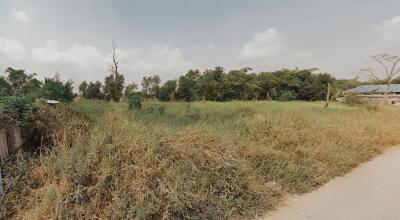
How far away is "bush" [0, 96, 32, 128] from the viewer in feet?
11.4

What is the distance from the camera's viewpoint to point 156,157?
3.69 metres

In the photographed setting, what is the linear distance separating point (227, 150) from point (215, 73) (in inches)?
1361

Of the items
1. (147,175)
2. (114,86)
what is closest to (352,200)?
(147,175)

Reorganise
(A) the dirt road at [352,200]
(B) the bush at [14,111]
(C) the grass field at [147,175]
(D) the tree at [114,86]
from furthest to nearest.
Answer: (D) the tree at [114,86] < (A) the dirt road at [352,200] < (B) the bush at [14,111] < (C) the grass field at [147,175]

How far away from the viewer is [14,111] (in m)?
3.65

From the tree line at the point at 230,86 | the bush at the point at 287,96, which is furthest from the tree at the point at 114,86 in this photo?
the bush at the point at 287,96

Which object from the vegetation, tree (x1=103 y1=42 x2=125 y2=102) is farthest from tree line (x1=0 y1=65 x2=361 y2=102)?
the vegetation

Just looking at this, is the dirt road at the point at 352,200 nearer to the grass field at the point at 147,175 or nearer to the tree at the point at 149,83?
the grass field at the point at 147,175

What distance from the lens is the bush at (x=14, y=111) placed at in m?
3.48

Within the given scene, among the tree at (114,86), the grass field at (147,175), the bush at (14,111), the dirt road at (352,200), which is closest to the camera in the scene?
the grass field at (147,175)

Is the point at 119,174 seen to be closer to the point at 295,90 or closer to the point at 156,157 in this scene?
the point at 156,157

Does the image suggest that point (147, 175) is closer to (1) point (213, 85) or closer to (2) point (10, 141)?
(2) point (10, 141)

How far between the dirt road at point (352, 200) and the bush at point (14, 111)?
3.25 metres

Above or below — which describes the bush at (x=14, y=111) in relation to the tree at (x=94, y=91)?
below
